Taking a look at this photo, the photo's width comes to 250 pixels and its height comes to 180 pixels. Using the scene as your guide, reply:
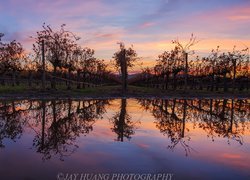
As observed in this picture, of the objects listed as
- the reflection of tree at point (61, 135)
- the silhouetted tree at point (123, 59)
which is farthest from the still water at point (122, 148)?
the silhouetted tree at point (123, 59)

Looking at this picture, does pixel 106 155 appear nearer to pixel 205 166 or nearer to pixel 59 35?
pixel 205 166

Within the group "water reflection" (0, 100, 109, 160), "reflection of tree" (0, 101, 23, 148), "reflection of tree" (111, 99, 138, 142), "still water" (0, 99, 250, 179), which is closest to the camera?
"still water" (0, 99, 250, 179)

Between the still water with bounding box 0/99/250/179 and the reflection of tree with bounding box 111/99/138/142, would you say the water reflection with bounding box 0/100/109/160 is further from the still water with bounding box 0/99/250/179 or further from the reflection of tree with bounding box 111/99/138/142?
the reflection of tree with bounding box 111/99/138/142

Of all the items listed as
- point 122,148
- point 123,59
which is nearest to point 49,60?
point 123,59

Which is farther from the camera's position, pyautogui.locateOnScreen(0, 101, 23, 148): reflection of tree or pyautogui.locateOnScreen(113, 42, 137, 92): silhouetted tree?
pyautogui.locateOnScreen(113, 42, 137, 92): silhouetted tree

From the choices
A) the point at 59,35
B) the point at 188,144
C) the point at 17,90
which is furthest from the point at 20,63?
the point at 188,144

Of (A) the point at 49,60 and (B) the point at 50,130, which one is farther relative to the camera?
(A) the point at 49,60

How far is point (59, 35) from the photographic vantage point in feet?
152

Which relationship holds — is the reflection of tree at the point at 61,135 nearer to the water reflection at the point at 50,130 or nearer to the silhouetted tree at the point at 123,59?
the water reflection at the point at 50,130

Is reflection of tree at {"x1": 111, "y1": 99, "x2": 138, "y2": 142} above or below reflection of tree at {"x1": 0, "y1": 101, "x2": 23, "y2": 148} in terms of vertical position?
below

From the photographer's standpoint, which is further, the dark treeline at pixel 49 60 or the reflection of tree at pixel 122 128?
the dark treeline at pixel 49 60

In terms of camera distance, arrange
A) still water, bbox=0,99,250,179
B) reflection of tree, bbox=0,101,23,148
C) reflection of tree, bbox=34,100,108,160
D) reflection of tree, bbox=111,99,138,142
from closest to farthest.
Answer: still water, bbox=0,99,250,179
reflection of tree, bbox=34,100,108,160
reflection of tree, bbox=0,101,23,148
reflection of tree, bbox=111,99,138,142

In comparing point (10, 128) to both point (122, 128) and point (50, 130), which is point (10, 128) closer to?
point (50, 130)

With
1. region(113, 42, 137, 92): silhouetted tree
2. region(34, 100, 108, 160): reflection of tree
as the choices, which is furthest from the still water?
region(113, 42, 137, 92): silhouetted tree
